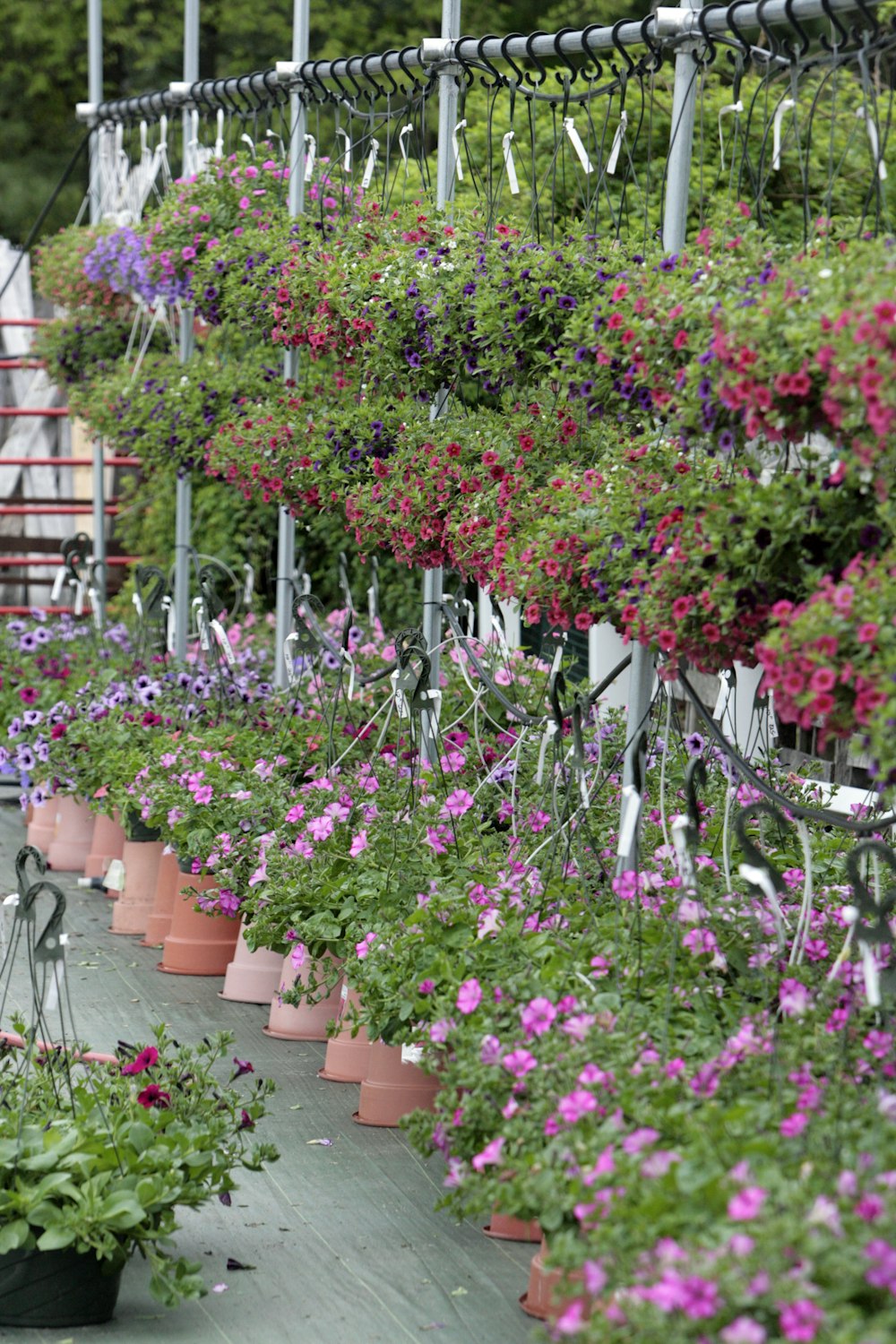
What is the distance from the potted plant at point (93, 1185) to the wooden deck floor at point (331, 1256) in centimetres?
7

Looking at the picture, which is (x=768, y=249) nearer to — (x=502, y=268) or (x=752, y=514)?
(x=752, y=514)

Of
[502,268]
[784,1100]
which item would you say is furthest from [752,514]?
[502,268]

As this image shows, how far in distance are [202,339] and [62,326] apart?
3.10 feet

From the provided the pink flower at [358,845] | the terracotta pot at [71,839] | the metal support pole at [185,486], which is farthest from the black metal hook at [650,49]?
the terracotta pot at [71,839]

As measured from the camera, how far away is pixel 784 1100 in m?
2.20

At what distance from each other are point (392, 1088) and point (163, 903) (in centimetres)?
159

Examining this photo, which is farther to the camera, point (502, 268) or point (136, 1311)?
point (502, 268)

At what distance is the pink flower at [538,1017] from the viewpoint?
2.50 meters

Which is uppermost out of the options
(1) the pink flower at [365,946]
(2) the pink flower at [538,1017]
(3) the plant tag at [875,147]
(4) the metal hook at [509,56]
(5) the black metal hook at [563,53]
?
(4) the metal hook at [509,56]

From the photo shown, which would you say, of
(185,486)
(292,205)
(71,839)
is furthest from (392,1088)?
(185,486)

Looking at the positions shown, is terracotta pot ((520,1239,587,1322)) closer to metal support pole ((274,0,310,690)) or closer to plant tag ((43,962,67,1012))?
plant tag ((43,962,67,1012))

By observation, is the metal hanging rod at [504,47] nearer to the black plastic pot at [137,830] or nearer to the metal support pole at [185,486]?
the metal support pole at [185,486]

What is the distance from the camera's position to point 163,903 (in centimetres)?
496

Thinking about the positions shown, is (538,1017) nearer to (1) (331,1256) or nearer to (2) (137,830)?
(1) (331,1256)
